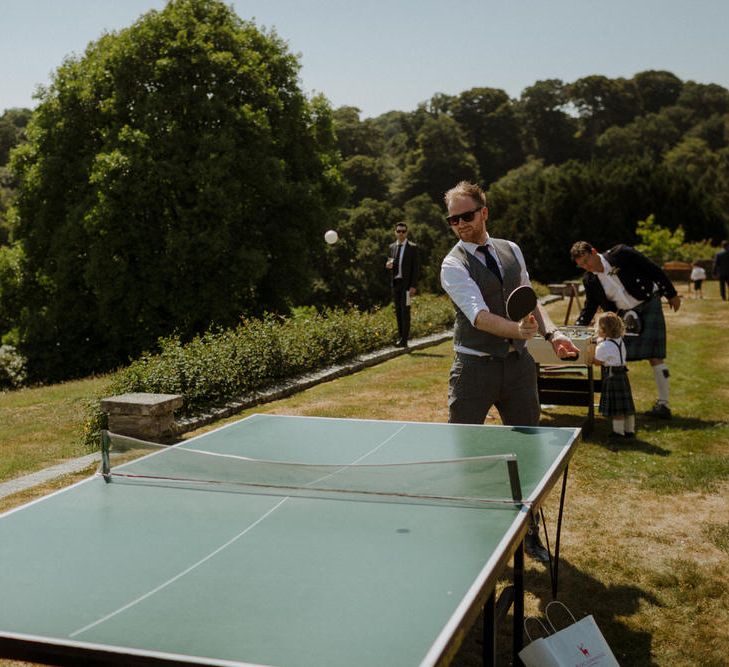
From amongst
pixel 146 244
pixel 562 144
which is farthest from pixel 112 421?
pixel 562 144

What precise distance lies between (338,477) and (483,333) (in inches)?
66.5

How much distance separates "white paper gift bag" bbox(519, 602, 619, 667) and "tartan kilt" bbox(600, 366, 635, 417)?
16.5 feet

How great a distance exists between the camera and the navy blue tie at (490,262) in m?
5.10

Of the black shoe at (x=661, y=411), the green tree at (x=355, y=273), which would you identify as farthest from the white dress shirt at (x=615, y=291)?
the green tree at (x=355, y=273)

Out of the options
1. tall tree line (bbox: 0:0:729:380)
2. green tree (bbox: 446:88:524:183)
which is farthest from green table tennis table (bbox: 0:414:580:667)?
green tree (bbox: 446:88:524:183)

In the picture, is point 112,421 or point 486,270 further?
point 112,421

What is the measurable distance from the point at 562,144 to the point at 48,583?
92199 mm

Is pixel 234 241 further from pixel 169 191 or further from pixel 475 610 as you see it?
pixel 475 610

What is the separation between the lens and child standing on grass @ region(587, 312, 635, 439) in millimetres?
8414

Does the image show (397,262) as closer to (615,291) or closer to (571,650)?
(615,291)

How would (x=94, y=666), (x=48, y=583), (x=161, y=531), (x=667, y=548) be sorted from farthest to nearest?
1. (x=667, y=548)
2. (x=161, y=531)
3. (x=48, y=583)
4. (x=94, y=666)

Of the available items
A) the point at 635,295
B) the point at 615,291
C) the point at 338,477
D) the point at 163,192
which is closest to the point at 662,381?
the point at 635,295

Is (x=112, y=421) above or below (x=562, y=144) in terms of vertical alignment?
below

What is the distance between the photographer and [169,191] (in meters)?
24.3
